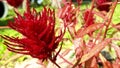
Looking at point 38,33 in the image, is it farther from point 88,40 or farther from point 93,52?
point 88,40

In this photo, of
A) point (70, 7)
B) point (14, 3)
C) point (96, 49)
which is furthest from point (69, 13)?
point (96, 49)

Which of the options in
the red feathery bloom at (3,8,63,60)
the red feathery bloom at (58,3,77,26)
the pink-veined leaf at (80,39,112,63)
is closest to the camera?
the red feathery bloom at (3,8,63,60)

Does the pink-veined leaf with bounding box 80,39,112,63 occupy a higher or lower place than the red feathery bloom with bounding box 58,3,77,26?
higher

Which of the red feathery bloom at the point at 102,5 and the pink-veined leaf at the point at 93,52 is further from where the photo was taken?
the red feathery bloom at the point at 102,5

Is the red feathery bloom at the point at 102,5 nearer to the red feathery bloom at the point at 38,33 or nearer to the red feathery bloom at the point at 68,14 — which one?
the red feathery bloom at the point at 68,14

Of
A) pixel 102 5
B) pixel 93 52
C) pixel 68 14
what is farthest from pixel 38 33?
pixel 102 5

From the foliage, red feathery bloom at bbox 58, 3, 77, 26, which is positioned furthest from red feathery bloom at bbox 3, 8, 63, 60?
red feathery bloom at bbox 58, 3, 77, 26

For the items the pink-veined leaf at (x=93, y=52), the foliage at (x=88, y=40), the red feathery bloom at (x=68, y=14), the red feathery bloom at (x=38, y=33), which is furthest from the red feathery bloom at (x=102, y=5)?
the red feathery bloom at (x=38, y=33)

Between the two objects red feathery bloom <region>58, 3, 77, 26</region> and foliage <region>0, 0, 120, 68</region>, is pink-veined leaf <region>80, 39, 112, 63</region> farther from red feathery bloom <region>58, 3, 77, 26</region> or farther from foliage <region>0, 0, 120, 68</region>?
red feathery bloom <region>58, 3, 77, 26</region>

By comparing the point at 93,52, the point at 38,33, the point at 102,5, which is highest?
the point at 38,33

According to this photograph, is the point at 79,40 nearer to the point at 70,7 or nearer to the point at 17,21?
the point at 17,21

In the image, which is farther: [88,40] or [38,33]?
[88,40]

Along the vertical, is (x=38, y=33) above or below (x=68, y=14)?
above
